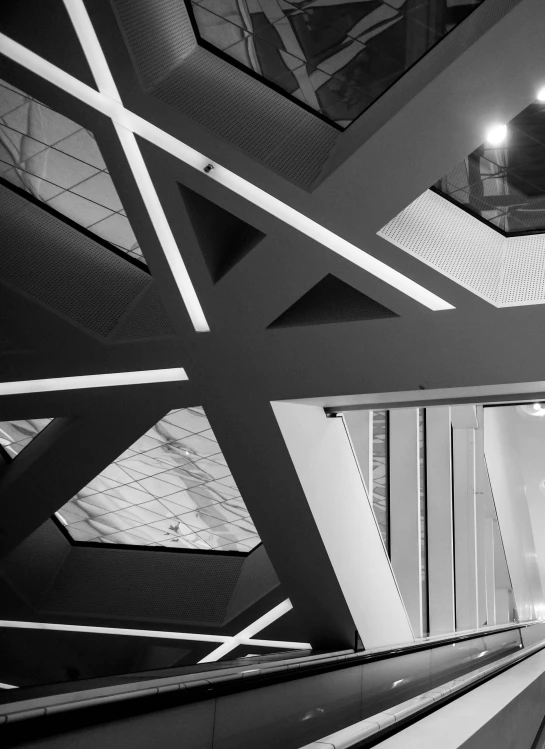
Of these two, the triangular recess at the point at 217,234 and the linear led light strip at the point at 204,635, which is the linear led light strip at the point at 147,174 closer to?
the triangular recess at the point at 217,234

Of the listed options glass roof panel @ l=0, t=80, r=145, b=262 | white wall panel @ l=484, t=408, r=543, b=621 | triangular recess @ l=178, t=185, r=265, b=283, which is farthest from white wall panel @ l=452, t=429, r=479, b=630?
glass roof panel @ l=0, t=80, r=145, b=262

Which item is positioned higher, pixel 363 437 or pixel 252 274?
pixel 252 274

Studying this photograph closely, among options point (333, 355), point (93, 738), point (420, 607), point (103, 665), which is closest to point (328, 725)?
point (93, 738)

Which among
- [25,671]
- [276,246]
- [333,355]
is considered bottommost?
[25,671]

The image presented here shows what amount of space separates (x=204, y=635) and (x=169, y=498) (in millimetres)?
4275

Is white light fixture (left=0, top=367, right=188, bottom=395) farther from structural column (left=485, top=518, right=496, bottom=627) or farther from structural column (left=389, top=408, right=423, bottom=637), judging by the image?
structural column (left=485, top=518, right=496, bottom=627)

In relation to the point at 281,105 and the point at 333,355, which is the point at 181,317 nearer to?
the point at 333,355

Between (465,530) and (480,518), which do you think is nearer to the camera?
(465,530)

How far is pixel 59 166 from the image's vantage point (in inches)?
402

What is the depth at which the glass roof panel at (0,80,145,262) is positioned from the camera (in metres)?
9.66

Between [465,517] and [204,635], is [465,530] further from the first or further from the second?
[204,635]

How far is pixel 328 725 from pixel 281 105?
7108 mm

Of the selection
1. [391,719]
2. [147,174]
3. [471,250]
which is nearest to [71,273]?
[147,174]

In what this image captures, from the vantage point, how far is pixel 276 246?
28.8 feet
